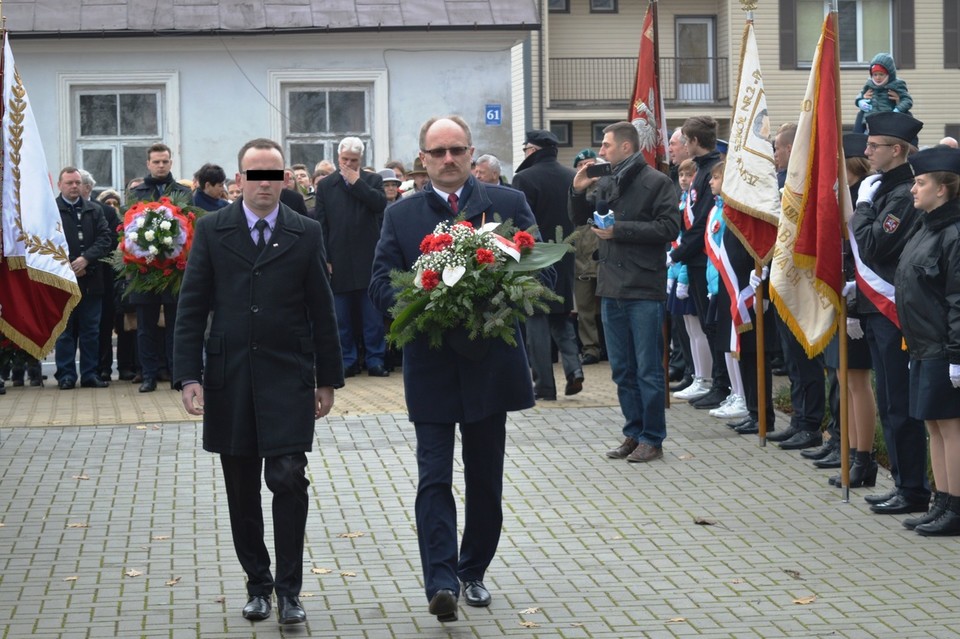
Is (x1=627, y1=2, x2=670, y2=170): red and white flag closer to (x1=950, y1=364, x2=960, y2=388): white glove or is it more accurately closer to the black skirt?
the black skirt

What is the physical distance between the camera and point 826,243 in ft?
33.0

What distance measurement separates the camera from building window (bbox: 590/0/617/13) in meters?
40.3

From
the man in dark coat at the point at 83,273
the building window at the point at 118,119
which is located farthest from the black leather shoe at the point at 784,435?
the building window at the point at 118,119

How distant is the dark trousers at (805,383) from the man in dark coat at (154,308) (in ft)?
21.7

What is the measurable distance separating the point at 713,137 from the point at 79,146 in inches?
500

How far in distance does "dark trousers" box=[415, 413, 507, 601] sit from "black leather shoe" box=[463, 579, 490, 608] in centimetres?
3

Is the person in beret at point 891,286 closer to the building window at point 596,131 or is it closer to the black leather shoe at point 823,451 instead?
the black leather shoe at point 823,451

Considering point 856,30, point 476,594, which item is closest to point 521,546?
point 476,594

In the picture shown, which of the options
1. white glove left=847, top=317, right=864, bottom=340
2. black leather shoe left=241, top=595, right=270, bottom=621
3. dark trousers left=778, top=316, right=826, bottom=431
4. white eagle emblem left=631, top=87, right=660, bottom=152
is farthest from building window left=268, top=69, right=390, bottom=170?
black leather shoe left=241, top=595, right=270, bottom=621

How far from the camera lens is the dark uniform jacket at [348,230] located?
54.1ft

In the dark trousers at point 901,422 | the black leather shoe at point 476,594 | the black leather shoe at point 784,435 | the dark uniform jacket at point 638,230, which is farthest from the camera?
the black leather shoe at point 784,435

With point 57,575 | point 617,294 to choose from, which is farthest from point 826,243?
point 57,575

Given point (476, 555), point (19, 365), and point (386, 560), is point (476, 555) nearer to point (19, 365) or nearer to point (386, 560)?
point (386, 560)

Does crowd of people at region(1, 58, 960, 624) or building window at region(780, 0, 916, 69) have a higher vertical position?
building window at region(780, 0, 916, 69)
